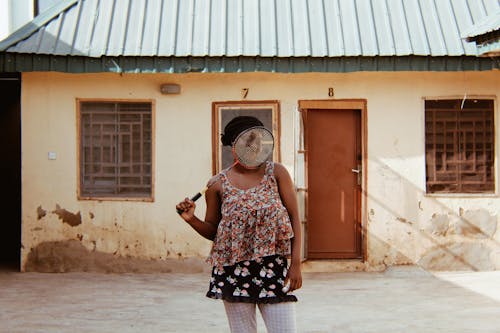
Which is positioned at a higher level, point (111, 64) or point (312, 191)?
point (111, 64)

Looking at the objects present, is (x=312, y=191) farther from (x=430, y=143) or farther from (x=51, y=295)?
(x=51, y=295)

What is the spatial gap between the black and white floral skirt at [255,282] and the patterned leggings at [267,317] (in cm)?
4

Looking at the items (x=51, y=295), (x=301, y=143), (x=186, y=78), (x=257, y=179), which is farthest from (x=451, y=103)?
(x=257, y=179)

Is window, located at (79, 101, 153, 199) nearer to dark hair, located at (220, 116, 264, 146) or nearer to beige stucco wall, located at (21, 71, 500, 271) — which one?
beige stucco wall, located at (21, 71, 500, 271)

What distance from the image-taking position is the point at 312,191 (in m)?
10.4

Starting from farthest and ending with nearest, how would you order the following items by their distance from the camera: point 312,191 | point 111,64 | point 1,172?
point 1,172 → point 312,191 → point 111,64

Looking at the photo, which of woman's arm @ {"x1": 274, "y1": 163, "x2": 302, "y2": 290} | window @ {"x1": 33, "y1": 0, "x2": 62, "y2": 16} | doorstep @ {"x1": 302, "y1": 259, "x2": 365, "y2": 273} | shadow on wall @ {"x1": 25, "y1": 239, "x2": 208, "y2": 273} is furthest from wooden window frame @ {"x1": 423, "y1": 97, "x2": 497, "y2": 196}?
woman's arm @ {"x1": 274, "y1": 163, "x2": 302, "y2": 290}

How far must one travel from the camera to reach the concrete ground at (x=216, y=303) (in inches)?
274

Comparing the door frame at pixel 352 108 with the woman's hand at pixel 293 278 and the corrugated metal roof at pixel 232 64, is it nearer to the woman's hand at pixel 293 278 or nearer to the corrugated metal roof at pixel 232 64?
the corrugated metal roof at pixel 232 64

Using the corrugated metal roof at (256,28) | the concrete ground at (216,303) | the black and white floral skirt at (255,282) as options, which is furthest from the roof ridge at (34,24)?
the black and white floral skirt at (255,282)

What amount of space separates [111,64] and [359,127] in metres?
3.36

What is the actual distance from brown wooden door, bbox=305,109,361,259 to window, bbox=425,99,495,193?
0.98 meters

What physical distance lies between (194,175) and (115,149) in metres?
1.12

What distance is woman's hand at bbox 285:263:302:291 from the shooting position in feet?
13.4
